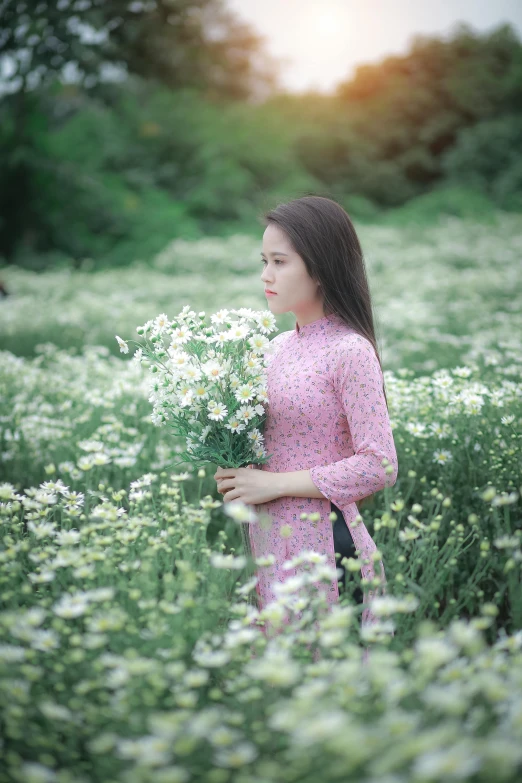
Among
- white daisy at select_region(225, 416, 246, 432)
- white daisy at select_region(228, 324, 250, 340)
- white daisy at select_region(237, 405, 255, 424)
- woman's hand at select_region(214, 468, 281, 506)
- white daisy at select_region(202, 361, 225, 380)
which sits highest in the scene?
white daisy at select_region(228, 324, 250, 340)

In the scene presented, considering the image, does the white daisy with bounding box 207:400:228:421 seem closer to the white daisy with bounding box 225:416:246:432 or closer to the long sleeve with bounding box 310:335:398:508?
the white daisy with bounding box 225:416:246:432

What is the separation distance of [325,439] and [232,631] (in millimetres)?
675

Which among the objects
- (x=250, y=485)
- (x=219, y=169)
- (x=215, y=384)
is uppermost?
(x=219, y=169)

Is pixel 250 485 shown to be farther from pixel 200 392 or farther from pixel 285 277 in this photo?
pixel 285 277

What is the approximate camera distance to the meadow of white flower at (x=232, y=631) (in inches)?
43.7

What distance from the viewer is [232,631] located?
1.73m

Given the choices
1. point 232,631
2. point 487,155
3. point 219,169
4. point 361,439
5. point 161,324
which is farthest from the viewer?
point 487,155

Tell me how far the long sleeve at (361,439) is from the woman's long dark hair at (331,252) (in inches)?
7.7

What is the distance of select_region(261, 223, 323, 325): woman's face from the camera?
2152mm

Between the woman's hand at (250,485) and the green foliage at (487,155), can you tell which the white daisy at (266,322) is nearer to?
the woman's hand at (250,485)

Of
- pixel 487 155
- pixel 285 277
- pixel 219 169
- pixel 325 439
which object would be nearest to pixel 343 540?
pixel 325 439

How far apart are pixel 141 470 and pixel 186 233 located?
12969mm

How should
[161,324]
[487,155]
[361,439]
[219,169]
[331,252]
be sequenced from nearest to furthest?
[361,439] → [161,324] → [331,252] → [219,169] → [487,155]

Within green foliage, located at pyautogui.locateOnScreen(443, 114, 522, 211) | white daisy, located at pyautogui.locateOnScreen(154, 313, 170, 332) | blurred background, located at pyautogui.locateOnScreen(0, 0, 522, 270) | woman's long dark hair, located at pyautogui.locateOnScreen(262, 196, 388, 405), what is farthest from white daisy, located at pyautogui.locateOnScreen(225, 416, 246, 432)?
green foliage, located at pyautogui.locateOnScreen(443, 114, 522, 211)
